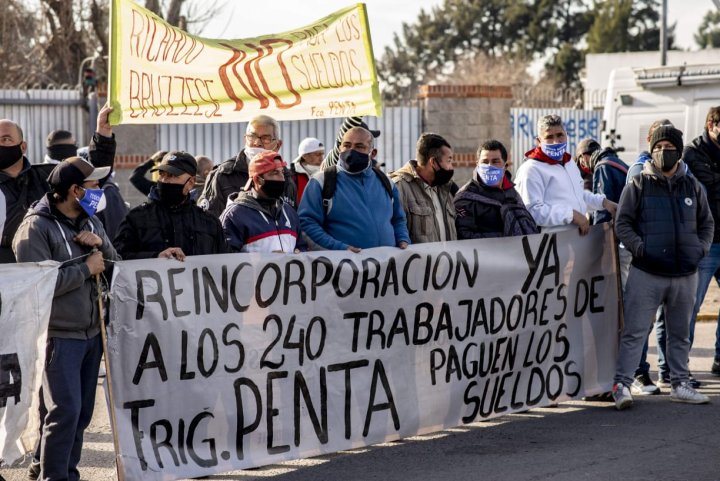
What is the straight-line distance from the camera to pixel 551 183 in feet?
26.8

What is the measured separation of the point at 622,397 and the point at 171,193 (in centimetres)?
363

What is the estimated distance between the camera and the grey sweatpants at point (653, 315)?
7.93 m

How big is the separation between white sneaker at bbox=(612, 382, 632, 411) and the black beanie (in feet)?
5.61

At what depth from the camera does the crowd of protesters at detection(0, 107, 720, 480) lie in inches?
217

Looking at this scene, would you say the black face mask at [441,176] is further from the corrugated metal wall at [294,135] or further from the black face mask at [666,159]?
the corrugated metal wall at [294,135]

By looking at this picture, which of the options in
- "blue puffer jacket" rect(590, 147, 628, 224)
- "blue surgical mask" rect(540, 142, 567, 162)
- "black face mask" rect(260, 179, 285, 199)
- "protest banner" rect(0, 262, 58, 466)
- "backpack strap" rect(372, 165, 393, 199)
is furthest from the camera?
"blue puffer jacket" rect(590, 147, 628, 224)

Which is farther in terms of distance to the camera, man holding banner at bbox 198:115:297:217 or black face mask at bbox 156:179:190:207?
man holding banner at bbox 198:115:297:217

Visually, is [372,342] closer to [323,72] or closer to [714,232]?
[323,72]

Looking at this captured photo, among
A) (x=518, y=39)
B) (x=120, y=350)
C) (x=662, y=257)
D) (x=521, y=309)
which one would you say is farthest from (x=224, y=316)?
(x=518, y=39)

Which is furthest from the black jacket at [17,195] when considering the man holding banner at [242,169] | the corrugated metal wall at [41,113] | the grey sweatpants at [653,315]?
the corrugated metal wall at [41,113]

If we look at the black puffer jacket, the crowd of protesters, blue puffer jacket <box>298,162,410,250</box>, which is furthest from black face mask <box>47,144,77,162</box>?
the black puffer jacket

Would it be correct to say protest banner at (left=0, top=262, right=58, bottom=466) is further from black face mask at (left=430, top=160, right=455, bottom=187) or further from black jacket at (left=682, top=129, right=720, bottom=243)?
black jacket at (left=682, top=129, right=720, bottom=243)

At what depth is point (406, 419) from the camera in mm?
6871

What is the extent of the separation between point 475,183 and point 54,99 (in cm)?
1045
